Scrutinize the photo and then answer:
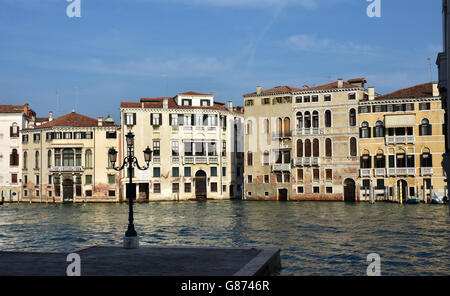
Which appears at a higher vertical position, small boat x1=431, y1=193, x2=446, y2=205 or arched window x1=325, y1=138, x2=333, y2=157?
arched window x1=325, y1=138, x2=333, y2=157

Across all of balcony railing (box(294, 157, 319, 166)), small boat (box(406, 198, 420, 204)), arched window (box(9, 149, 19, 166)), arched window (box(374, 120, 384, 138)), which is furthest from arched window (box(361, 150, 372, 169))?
arched window (box(9, 149, 19, 166))

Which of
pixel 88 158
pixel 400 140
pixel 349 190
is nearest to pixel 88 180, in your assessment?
pixel 88 158

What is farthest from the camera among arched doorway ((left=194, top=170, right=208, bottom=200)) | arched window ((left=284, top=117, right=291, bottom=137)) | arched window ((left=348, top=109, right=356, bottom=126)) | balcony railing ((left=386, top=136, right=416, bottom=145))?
arched doorway ((left=194, top=170, right=208, bottom=200))

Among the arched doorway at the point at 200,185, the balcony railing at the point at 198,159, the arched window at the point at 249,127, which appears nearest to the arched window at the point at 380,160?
the arched window at the point at 249,127

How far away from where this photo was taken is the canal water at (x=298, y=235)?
16.9m

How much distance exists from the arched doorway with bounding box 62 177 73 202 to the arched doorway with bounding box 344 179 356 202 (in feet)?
87.0

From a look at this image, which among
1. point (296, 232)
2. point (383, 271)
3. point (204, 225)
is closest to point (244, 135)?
point (204, 225)

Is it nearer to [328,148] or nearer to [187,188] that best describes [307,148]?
[328,148]

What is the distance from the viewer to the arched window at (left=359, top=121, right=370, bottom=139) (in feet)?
168

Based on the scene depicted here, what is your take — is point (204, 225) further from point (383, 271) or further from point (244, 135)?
point (244, 135)

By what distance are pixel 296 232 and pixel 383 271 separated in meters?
10.0

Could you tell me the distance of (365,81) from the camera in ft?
177

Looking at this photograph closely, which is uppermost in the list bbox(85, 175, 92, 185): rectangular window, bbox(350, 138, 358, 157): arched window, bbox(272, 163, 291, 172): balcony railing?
bbox(350, 138, 358, 157): arched window

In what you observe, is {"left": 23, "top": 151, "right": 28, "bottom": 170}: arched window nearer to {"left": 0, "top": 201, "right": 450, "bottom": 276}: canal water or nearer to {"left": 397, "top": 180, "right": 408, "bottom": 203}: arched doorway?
{"left": 0, "top": 201, "right": 450, "bottom": 276}: canal water
